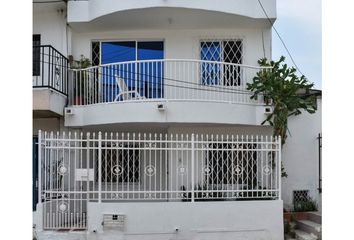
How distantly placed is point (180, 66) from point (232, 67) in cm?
141

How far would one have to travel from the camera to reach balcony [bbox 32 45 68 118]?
997 cm

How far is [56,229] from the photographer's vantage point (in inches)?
339

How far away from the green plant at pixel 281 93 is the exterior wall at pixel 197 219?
6.39 ft

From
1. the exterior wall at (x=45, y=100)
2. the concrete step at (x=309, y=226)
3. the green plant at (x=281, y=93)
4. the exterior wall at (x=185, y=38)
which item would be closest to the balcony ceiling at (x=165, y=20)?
the exterior wall at (x=185, y=38)

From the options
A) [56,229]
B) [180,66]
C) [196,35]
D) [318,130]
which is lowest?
[56,229]

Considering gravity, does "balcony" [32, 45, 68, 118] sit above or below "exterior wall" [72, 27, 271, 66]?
below

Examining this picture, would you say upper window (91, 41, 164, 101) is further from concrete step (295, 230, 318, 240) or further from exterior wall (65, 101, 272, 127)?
Result: concrete step (295, 230, 318, 240)

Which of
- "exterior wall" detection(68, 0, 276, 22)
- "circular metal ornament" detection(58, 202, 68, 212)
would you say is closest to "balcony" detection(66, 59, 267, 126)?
"exterior wall" detection(68, 0, 276, 22)

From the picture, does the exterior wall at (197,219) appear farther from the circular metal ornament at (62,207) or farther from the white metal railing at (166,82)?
the white metal railing at (166,82)

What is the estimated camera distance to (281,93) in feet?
32.4

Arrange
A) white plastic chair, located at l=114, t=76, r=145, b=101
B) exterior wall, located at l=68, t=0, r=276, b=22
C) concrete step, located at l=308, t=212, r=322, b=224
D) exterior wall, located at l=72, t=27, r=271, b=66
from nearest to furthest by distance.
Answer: concrete step, located at l=308, t=212, r=322, b=224, white plastic chair, located at l=114, t=76, r=145, b=101, exterior wall, located at l=68, t=0, r=276, b=22, exterior wall, located at l=72, t=27, r=271, b=66
